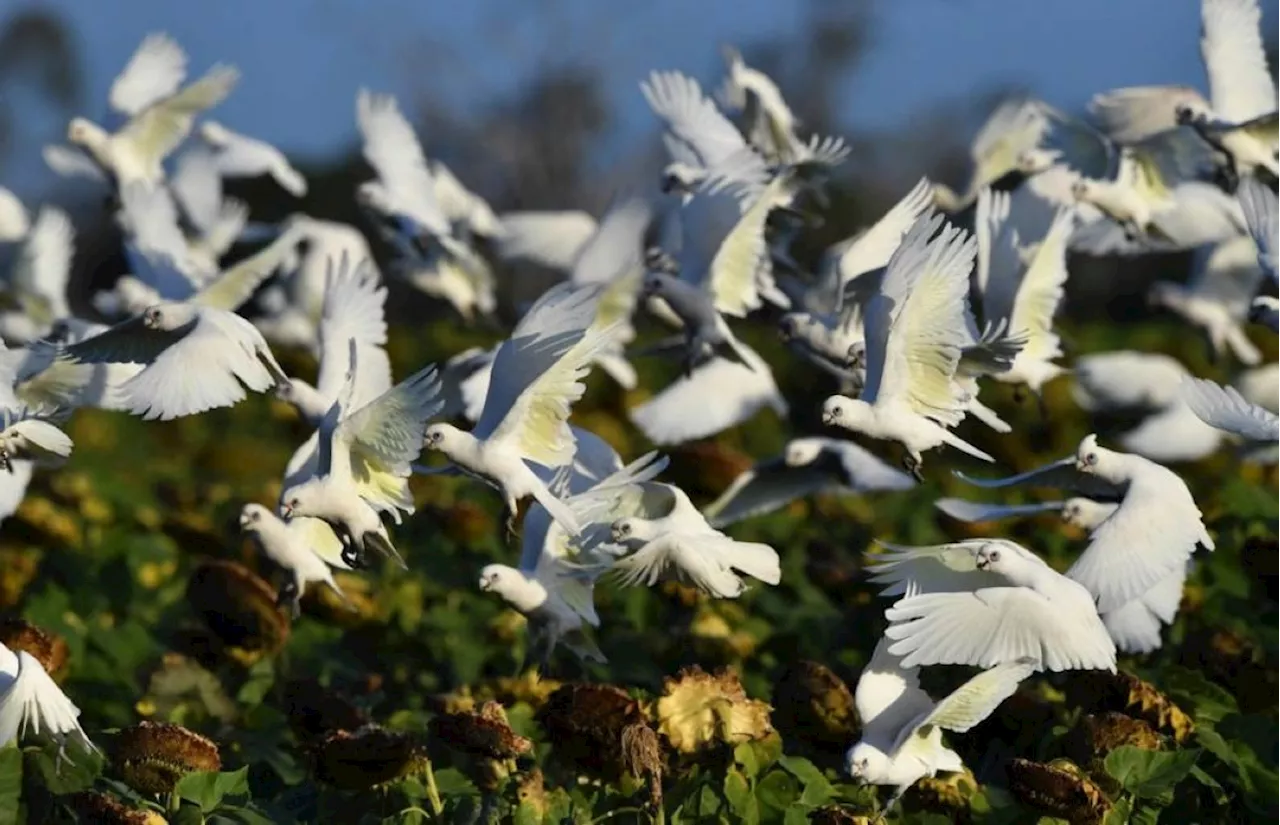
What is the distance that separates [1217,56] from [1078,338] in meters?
6.71

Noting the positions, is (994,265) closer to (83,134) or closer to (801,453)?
(801,453)

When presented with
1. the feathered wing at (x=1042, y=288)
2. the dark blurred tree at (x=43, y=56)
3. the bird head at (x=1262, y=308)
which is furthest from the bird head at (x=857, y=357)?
the dark blurred tree at (x=43, y=56)

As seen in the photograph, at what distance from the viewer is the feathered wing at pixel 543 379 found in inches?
161

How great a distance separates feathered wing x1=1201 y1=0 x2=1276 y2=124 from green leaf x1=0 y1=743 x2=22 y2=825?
11.0ft

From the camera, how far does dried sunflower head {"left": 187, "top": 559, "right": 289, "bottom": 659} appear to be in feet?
15.6

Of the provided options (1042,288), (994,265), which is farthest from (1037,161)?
(1042,288)

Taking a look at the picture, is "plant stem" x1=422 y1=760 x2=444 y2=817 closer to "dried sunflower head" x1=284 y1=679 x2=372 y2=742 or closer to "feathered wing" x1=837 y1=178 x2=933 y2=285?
"dried sunflower head" x1=284 y1=679 x2=372 y2=742

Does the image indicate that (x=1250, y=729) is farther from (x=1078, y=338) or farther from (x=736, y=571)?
(x=1078, y=338)

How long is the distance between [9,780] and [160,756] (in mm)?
337

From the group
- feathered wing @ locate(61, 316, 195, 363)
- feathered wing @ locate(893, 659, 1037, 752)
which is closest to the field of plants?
feathered wing @ locate(893, 659, 1037, 752)

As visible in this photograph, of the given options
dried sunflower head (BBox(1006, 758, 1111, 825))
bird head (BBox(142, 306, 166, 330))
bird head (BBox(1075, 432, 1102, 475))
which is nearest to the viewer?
dried sunflower head (BBox(1006, 758, 1111, 825))

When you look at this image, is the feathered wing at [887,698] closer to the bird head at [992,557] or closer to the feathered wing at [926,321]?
the bird head at [992,557]

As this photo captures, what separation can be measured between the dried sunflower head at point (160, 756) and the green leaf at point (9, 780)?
0.22 meters

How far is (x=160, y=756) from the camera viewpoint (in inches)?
146
